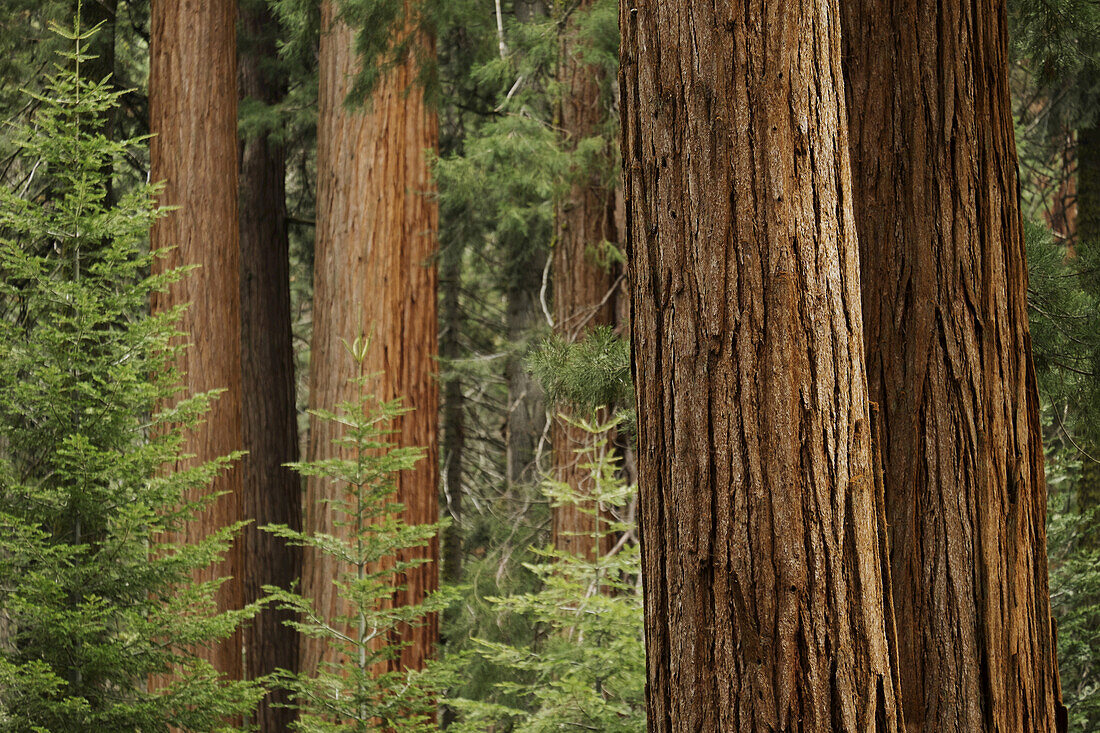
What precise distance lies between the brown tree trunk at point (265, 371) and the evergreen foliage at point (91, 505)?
19.5 feet

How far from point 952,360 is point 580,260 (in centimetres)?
467

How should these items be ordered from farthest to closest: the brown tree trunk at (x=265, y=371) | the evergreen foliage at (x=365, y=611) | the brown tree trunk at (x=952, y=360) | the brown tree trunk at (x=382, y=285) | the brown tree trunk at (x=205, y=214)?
the brown tree trunk at (x=265, y=371)
the brown tree trunk at (x=205, y=214)
the brown tree trunk at (x=382, y=285)
the evergreen foliage at (x=365, y=611)
the brown tree trunk at (x=952, y=360)

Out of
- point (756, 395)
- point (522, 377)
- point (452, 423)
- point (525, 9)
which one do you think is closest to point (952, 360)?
point (756, 395)

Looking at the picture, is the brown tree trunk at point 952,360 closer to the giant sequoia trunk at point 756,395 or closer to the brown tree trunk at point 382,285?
the giant sequoia trunk at point 756,395

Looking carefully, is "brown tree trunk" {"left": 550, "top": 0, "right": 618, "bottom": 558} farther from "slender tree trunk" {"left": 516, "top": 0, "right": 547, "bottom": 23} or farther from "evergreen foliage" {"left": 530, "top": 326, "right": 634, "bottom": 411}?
"slender tree trunk" {"left": 516, "top": 0, "right": 547, "bottom": 23}

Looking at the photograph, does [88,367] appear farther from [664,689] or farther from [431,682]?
[664,689]

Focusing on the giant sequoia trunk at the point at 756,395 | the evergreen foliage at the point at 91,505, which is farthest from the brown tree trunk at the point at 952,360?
the evergreen foliage at the point at 91,505

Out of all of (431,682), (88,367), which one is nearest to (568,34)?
(88,367)

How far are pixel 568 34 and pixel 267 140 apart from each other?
512 cm

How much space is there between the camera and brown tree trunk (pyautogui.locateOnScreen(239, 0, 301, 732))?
10.2 meters

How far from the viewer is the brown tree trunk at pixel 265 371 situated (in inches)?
402

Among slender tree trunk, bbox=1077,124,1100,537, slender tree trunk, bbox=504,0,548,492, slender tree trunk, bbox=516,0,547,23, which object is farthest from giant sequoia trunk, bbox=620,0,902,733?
slender tree trunk, bbox=504,0,548,492

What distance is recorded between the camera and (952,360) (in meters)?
3.24

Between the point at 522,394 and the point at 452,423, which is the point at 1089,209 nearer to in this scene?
the point at 522,394
